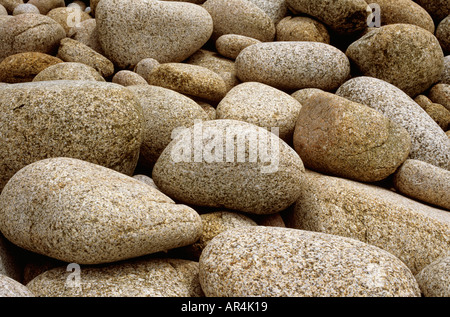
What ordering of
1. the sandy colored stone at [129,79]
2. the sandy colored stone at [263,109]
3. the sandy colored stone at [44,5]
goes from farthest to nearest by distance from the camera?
the sandy colored stone at [44,5]
the sandy colored stone at [129,79]
the sandy colored stone at [263,109]

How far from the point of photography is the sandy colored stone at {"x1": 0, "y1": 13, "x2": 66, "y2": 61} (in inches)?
224

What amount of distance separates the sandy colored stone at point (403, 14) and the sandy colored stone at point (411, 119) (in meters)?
2.41

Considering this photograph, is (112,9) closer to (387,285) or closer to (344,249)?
(344,249)

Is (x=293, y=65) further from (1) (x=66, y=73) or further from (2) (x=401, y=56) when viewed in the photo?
(1) (x=66, y=73)

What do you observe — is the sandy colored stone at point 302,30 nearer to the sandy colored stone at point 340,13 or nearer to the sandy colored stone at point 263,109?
the sandy colored stone at point 340,13

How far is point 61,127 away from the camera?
333cm

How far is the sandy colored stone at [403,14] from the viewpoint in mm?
6586

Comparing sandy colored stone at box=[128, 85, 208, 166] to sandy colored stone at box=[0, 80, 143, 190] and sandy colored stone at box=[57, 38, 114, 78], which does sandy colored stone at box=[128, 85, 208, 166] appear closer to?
sandy colored stone at box=[0, 80, 143, 190]

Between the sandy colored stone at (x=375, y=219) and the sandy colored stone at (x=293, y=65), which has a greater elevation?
the sandy colored stone at (x=293, y=65)

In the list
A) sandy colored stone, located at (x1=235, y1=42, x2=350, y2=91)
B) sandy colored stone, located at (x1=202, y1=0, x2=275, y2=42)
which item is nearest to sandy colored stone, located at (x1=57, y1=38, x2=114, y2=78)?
sandy colored stone, located at (x1=235, y1=42, x2=350, y2=91)

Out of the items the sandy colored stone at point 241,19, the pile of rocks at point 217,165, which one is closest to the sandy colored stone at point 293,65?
the pile of rocks at point 217,165

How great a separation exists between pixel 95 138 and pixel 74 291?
1.31m

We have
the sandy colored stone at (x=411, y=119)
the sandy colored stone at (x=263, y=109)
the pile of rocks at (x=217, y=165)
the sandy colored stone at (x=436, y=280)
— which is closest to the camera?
the sandy colored stone at (x=436, y=280)
